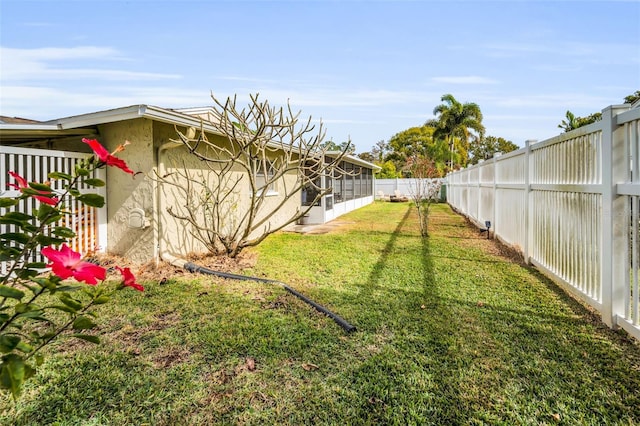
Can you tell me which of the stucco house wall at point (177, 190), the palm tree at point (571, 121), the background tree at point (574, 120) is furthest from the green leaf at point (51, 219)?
the palm tree at point (571, 121)

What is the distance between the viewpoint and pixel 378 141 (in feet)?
183

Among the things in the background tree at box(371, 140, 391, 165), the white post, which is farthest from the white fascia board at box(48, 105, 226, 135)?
the background tree at box(371, 140, 391, 165)

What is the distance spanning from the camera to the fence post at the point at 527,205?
5449mm

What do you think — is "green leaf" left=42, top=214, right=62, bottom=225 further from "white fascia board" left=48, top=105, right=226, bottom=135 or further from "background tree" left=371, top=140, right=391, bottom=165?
"background tree" left=371, top=140, right=391, bottom=165

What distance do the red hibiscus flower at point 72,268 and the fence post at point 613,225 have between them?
3812 mm

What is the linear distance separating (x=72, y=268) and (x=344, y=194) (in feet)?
49.7

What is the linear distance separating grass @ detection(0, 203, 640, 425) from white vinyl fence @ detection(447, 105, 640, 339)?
0.30 m

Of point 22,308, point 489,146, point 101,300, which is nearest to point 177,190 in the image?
point 101,300

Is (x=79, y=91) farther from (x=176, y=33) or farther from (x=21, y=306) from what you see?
(x=21, y=306)

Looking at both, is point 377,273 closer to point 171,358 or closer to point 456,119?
point 171,358

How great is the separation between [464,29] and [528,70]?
5.26m

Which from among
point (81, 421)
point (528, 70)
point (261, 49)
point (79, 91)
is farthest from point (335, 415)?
point (528, 70)

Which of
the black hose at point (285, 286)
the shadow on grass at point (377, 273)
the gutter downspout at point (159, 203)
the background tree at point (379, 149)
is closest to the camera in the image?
the black hose at point (285, 286)

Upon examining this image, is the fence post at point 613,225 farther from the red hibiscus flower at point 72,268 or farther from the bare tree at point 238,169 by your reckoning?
the red hibiscus flower at point 72,268
